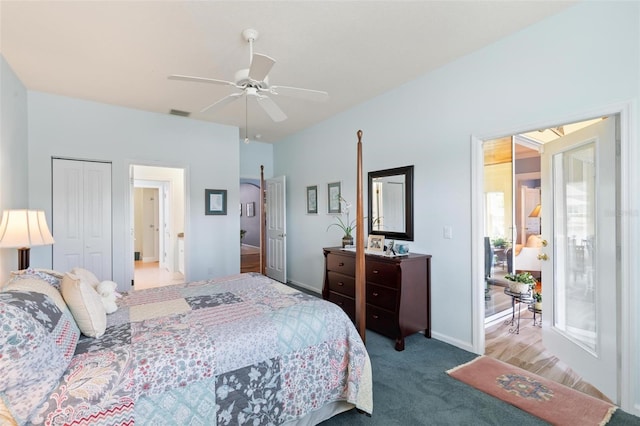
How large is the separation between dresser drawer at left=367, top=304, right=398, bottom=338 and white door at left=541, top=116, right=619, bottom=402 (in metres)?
1.45

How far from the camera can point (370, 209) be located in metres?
3.99

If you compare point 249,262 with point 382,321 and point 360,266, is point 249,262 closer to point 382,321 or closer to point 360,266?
point 382,321

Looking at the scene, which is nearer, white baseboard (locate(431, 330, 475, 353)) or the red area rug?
the red area rug

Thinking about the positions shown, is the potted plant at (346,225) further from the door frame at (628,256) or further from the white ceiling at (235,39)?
the door frame at (628,256)

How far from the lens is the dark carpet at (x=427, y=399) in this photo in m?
1.97

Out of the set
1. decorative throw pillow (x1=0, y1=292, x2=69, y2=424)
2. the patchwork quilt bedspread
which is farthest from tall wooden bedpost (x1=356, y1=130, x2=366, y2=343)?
decorative throw pillow (x1=0, y1=292, x2=69, y2=424)

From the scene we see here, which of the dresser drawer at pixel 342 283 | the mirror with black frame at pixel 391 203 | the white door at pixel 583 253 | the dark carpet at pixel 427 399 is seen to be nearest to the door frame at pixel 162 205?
Result: the dresser drawer at pixel 342 283

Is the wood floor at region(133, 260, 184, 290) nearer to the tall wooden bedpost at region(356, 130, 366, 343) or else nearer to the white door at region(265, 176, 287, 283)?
the white door at region(265, 176, 287, 283)

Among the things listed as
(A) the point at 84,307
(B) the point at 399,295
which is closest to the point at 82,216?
(A) the point at 84,307

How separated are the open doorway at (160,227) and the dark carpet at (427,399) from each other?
4.15 meters

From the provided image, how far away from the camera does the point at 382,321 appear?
3.16m

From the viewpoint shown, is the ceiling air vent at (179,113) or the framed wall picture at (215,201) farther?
the framed wall picture at (215,201)

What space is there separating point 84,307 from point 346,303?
2620mm

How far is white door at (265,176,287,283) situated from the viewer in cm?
568
